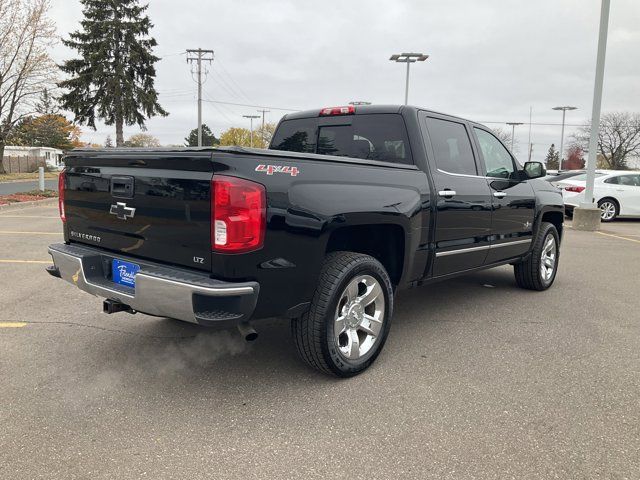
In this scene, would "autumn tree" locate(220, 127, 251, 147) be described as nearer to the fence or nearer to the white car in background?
the fence

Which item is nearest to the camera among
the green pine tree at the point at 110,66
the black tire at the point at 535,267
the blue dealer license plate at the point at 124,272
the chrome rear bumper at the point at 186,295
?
the chrome rear bumper at the point at 186,295

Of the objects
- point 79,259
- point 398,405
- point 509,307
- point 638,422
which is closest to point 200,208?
point 79,259

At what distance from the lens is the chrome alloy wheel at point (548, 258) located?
5918 mm

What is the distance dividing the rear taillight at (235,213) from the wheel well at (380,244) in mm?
872

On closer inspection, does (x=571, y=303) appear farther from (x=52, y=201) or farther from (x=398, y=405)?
(x=52, y=201)

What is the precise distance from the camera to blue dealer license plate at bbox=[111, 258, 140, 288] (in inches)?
121

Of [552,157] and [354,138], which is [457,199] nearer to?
[354,138]

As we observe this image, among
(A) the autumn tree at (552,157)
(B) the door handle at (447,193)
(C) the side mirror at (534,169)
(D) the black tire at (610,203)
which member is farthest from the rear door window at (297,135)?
(A) the autumn tree at (552,157)

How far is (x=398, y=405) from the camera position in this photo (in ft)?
9.84

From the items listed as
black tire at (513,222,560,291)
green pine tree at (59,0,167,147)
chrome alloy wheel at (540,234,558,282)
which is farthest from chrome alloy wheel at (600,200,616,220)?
green pine tree at (59,0,167,147)

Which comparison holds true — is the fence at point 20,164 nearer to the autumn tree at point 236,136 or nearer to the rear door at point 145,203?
the autumn tree at point 236,136

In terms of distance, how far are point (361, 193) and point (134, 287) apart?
4.94ft

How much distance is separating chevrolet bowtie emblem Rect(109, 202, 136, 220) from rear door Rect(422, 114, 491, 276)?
2248 mm

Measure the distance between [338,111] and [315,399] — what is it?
8.12ft
